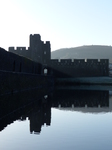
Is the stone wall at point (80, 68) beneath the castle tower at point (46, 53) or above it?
beneath

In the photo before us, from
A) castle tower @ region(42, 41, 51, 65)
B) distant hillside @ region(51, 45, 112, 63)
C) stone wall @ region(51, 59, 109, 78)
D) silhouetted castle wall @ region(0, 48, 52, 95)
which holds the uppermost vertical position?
distant hillside @ region(51, 45, 112, 63)

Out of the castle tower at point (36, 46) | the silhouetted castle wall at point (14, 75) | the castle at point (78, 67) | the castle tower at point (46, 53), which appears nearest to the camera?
the silhouetted castle wall at point (14, 75)

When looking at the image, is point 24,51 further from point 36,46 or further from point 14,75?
point 14,75

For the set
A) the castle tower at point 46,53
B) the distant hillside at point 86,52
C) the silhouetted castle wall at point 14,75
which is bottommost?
the silhouetted castle wall at point 14,75

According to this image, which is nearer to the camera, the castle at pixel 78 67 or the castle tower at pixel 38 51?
the castle at pixel 78 67

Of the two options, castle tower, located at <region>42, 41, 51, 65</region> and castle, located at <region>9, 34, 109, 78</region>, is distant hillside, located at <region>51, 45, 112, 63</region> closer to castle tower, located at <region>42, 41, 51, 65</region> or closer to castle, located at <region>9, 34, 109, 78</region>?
castle tower, located at <region>42, 41, 51, 65</region>

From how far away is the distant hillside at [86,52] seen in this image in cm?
11334

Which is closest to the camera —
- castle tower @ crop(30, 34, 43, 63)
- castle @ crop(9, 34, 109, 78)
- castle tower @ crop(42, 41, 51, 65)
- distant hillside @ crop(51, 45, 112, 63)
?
castle @ crop(9, 34, 109, 78)

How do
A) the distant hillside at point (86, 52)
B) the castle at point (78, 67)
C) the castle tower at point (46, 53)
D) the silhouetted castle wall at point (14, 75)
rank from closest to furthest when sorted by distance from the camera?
the silhouetted castle wall at point (14, 75), the castle at point (78, 67), the castle tower at point (46, 53), the distant hillside at point (86, 52)

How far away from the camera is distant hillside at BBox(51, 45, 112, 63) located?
11334cm

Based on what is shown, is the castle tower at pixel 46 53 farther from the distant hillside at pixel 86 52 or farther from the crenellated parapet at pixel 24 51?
the distant hillside at pixel 86 52

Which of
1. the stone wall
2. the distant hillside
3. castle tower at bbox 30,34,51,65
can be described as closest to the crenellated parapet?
castle tower at bbox 30,34,51,65

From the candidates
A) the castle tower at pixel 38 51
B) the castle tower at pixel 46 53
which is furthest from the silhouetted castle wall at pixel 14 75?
the castle tower at pixel 38 51

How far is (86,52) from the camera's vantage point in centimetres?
11975
